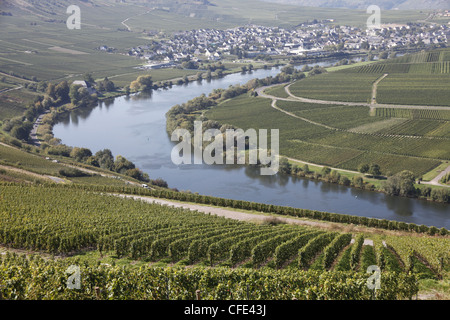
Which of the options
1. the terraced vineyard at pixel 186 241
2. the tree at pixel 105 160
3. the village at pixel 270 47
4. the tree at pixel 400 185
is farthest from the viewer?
the village at pixel 270 47

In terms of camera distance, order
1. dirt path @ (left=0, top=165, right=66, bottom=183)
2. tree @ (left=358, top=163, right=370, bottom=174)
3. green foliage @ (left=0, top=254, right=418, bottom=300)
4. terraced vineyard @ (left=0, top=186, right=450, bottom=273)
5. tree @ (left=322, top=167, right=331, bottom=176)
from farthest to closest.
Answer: tree @ (left=358, top=163, right=370, bottom=174) < tree @ (left=322, top=167, right=331, bottom=176) < dirt path @ (left=0, top=165, right=66, bottom=183) < terraced vineyard @ (left=0, top=186, right=450, bottom=273) < green foliage @ (left=0, top=254, right=418, bottom=300)

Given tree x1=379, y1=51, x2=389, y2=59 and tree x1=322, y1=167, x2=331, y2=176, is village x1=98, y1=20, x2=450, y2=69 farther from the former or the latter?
tree x1=322, y1=167, x2=331, y2=176

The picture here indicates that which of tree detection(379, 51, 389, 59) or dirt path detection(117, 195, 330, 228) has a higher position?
tree detection(379, 51, 389, 59)

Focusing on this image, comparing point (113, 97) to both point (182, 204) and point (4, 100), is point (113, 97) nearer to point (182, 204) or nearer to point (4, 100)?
point (4, 100)

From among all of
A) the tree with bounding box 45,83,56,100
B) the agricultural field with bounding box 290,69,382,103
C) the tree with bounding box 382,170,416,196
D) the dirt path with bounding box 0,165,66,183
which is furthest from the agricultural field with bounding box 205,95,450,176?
the tree with bounding box 45,83,56,100

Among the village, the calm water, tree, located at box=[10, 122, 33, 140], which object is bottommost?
the calm water

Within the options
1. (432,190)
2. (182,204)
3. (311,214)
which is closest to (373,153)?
(432,190)

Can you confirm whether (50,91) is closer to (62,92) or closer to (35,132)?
(62,92)

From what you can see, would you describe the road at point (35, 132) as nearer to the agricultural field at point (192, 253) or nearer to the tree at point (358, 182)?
the agricultural field at point (192, 253)

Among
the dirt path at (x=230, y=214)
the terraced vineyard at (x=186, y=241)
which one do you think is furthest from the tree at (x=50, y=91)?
the terraced vineyard at (x=186, y=241)

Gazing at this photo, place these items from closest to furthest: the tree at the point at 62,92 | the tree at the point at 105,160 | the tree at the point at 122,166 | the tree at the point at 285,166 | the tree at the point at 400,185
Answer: the tree at the point at 400,185, the tree at the point at 122,166, the tree at the point at 285,166, the tree at the point at 105,160, the tree at the point at 62,92
